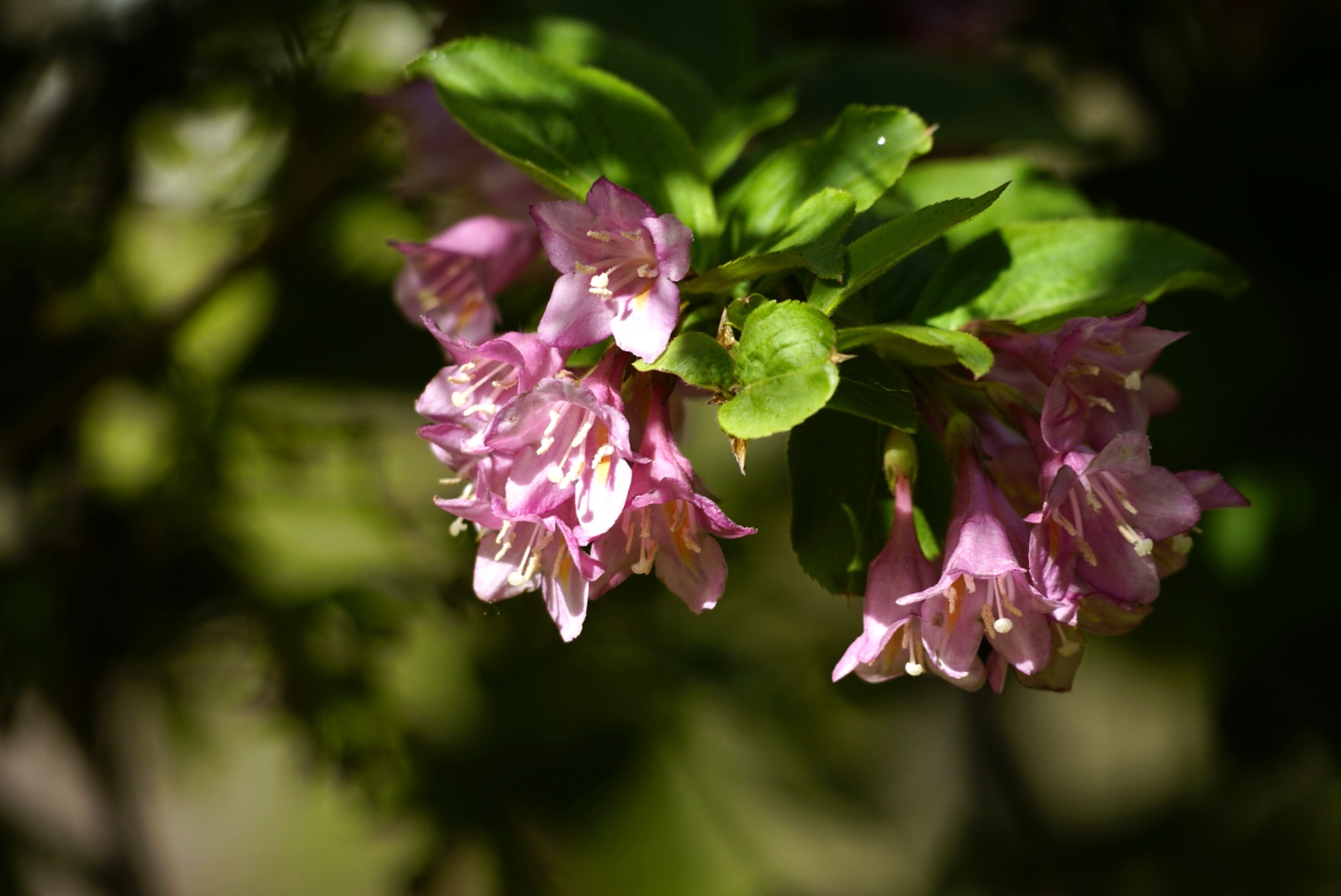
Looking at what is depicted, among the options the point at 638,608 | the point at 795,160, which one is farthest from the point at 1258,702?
the point at 795,160

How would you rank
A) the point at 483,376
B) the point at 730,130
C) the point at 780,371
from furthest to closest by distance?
the point at 730,130 → the point at 483,376 → the point at 780,371

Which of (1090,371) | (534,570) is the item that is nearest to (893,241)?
(1090,371)

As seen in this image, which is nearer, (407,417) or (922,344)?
(922,344)

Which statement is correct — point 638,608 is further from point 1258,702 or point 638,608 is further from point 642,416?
point 642,416

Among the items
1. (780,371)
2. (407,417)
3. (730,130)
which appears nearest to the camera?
(780,371)

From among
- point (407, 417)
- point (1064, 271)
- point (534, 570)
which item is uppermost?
point (1064, 271)

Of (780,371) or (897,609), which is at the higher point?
(780,371)

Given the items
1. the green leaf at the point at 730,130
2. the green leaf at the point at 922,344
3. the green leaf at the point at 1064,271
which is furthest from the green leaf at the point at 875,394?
the green leaf at the point at 730,130

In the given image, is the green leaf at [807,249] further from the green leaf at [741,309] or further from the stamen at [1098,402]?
the stamen at [1098,402]

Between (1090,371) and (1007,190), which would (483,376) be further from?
(1007,190)
